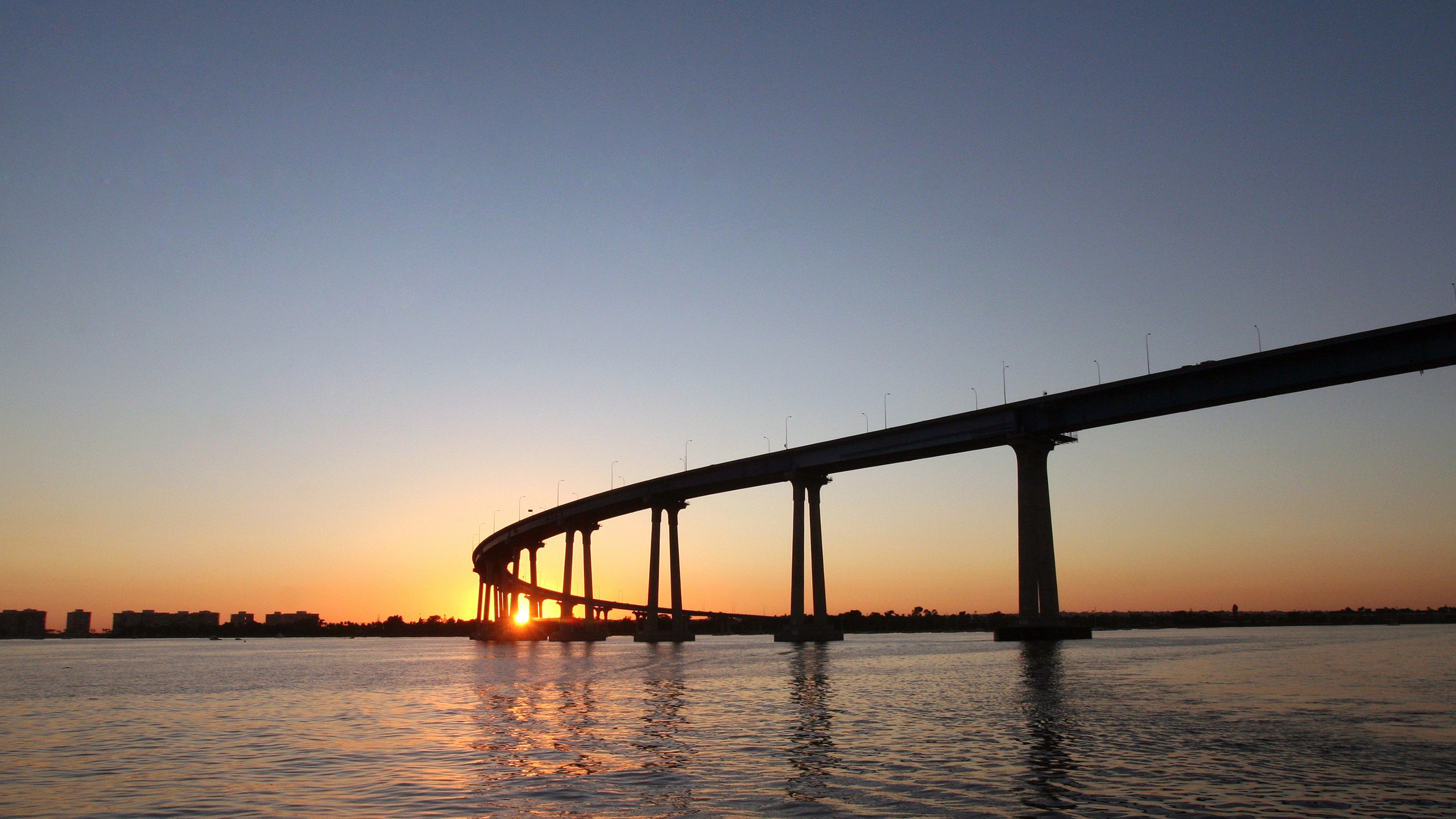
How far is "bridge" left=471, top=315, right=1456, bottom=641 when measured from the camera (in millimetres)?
72250

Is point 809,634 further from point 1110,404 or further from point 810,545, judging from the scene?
point 1110,404

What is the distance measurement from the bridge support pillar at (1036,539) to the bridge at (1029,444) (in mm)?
95

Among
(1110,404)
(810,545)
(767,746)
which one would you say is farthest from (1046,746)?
(810,545)

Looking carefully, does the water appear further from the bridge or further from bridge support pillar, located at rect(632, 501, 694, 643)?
bridge support pillar, located at rect(632, 501, 694, 643)

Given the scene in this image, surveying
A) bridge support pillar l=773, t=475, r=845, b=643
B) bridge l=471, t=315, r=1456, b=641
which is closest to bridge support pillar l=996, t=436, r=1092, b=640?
bridge l=471, t=315, r=1456, b=641

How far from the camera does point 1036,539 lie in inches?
3782

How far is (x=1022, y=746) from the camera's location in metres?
26.8

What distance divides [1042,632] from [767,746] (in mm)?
76301

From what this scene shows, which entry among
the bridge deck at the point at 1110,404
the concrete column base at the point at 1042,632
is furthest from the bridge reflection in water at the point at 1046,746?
the concrete column base at the point at 1042,632

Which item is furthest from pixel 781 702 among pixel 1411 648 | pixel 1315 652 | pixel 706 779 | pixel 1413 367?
pixel 1411 648

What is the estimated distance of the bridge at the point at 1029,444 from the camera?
2844 inches

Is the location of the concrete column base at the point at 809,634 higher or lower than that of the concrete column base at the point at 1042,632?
lower

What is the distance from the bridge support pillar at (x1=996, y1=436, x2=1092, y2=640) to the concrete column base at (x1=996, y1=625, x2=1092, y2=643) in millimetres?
119

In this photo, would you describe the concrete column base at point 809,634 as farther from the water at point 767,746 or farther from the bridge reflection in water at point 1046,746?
the bridge reflection in water at point 1046,746
